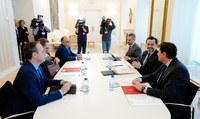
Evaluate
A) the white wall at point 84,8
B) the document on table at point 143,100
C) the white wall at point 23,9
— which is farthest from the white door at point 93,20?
the document on table at point 143,100

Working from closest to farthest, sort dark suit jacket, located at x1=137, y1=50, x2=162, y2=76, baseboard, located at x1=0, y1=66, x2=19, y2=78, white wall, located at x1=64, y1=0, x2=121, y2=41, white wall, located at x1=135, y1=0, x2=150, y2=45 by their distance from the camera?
1. dark suit jacket, located at x1=137, y1=50, x2=162, y2=76
2. baseboard, located at x1=0, y1=66, x2=19, y2=78
3. white wall, located at x1=135, y1=0, x2=150, y2=45
4. white wall, located at x1=64, y1=0, x2=121, y2=41

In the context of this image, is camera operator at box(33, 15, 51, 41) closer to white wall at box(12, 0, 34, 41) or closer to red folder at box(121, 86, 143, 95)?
white wall at box(12, 0, 34, 41)

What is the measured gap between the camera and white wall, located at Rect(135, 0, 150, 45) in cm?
656

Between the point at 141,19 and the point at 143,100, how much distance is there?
577cm

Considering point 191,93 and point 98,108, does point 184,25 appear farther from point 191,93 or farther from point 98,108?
point 98,108

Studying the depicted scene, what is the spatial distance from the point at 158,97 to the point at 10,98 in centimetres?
155

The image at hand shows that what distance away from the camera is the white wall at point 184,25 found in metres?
3.62

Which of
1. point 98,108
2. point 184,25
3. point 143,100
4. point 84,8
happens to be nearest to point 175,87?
point 143,100

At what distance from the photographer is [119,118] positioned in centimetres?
125

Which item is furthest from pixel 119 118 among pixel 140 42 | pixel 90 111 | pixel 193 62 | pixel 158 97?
pixel 140 42

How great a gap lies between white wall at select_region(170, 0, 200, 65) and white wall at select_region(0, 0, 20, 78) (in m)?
4.75

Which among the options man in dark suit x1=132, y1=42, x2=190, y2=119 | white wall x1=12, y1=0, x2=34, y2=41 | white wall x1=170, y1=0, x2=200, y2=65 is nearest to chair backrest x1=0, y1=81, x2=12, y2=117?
man in dark suit x1=132, y1=42, x2=190, y2=119

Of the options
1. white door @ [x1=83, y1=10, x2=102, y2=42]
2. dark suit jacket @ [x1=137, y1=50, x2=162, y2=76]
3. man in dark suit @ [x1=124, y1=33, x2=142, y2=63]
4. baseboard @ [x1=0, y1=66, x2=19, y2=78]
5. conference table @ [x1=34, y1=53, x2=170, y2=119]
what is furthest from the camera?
white door @ [x1=83, y1=10, x2=102, y2=42]

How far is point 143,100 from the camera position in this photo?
Answer: 59.5 inches
